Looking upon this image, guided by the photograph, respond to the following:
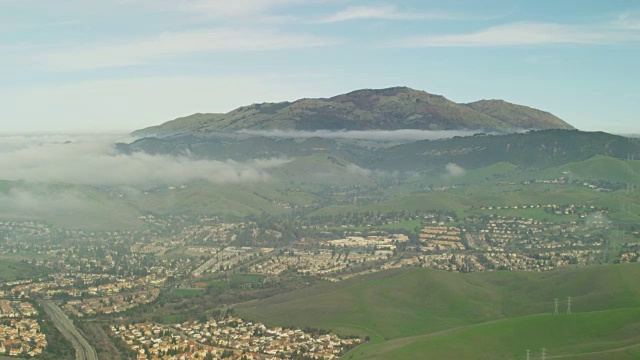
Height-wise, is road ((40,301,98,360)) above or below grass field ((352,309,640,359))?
below

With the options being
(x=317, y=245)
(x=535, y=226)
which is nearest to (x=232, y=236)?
(x=317, y=245)

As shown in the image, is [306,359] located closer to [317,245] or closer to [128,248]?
[317,245]

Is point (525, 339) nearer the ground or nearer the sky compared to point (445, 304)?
nearer the sky

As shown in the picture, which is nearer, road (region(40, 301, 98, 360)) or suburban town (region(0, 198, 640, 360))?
road (region(40, 301, 98, 360))

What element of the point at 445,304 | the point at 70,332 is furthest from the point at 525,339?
the point at 70,332

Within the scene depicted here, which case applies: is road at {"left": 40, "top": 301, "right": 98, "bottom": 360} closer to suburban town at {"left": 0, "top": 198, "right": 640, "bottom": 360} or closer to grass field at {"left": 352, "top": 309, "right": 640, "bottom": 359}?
suburban town at {"left": 0, "top": 198, "right": 640, "bottom": 360}

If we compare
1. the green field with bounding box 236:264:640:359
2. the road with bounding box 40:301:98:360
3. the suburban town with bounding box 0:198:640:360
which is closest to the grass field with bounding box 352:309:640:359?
the green field with bounding box 236:264:640:359

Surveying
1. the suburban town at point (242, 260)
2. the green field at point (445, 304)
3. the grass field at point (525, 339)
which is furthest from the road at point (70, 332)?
the grass field at point (525, 339)

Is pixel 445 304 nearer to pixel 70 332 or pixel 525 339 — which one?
pixel 525 339
